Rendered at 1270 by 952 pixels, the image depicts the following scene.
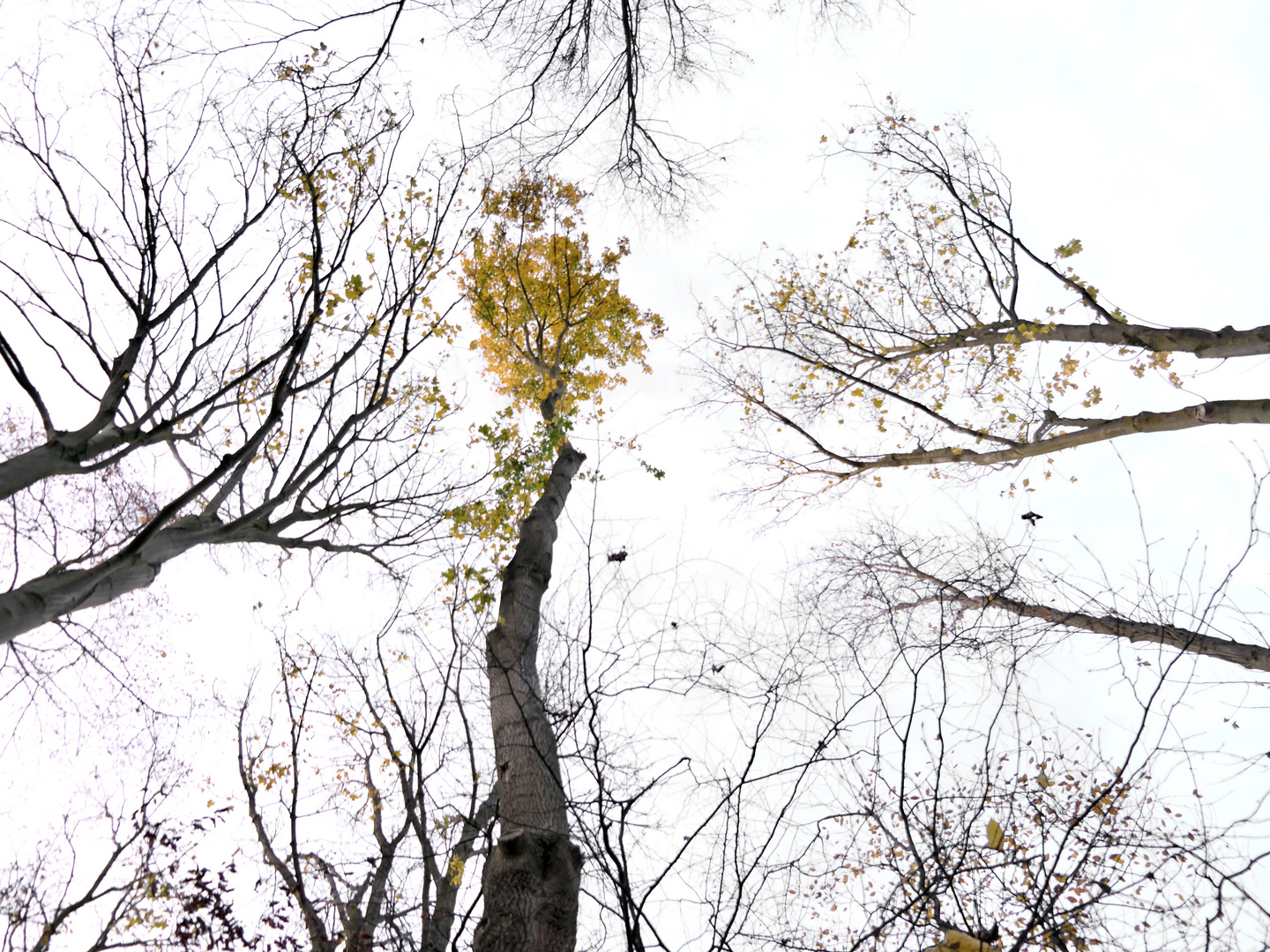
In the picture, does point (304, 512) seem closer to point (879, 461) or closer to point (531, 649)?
point (531, 649)

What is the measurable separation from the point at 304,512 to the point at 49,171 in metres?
2.68

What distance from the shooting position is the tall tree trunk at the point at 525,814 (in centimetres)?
314

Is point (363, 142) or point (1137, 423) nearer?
point (363, 142)

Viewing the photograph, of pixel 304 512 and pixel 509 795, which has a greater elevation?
pixel 304 512

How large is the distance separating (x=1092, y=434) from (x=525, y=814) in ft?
18.4

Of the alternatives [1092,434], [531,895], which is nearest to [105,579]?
[531,895]

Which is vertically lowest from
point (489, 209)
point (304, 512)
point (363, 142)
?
point (304, 512)

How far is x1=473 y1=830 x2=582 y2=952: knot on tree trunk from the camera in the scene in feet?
10.3

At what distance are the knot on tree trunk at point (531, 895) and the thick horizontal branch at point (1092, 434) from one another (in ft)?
17.3

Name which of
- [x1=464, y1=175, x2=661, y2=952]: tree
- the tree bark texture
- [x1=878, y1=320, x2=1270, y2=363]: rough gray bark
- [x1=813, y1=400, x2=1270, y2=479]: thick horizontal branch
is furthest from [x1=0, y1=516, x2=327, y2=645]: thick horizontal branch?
[x1=878, y1=320, x2=1270, y2=363]: rough gray bark

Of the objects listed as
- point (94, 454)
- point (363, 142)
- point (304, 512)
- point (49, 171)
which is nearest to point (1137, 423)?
point (363, 142)

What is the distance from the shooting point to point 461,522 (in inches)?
222

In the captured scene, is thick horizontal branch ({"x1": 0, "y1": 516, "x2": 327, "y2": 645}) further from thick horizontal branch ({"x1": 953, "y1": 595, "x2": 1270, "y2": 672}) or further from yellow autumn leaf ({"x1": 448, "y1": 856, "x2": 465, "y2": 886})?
thick horizontal branch ({"x1": 953, "y1": 595, "x2": 1270, "y2": 672})

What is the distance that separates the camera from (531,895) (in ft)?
10.6
